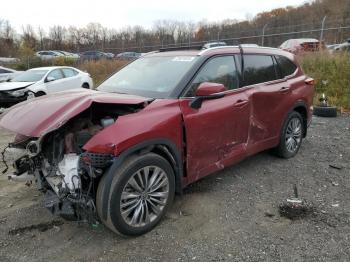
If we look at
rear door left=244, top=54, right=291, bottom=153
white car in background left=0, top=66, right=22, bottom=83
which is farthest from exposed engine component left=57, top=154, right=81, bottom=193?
white car in background left=0, top=66, right=22, bottom=83

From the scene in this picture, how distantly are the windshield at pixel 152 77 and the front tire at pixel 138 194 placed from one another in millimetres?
864

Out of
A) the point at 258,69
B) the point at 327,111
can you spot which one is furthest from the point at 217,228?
the point at 327,111

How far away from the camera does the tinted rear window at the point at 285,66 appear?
18.7ft

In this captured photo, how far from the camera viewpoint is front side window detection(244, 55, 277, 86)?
4.95m

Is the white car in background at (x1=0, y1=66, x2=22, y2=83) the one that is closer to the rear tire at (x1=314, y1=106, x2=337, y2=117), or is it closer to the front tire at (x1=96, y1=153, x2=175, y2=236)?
the rear tire at (x1=314, y1=106, x2=337, y2=117)

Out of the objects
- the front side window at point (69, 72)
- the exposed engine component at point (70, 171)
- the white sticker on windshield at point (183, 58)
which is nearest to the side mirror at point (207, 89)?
the white sticker on windshield at point (183, 58)

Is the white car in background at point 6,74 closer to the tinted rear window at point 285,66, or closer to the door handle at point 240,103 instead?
the tinted rear window at point 285,66

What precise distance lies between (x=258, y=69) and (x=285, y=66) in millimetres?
865

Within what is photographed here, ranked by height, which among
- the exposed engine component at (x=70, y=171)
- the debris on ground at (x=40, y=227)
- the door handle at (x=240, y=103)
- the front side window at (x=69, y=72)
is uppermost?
the door handle at (x=240, y=103)

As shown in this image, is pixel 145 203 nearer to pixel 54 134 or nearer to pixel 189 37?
pixel 54 134

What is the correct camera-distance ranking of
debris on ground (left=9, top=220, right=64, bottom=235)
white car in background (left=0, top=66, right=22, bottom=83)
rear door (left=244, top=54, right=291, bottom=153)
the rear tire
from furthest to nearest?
1. white car in background (left=0, top=66, right=22, bottom=83)
2. the rear tire
3. rear door (left=244, top=54, right=291, bottom=153)
4. debris on ground (left=9, top=220, right=64, bottom=235)

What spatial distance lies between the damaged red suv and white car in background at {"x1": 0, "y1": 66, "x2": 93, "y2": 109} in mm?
8027

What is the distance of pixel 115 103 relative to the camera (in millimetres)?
3547

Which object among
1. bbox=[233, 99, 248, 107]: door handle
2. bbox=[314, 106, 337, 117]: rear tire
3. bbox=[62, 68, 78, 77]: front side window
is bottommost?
bbox=[314, 106, 337, 117]: rear tire
